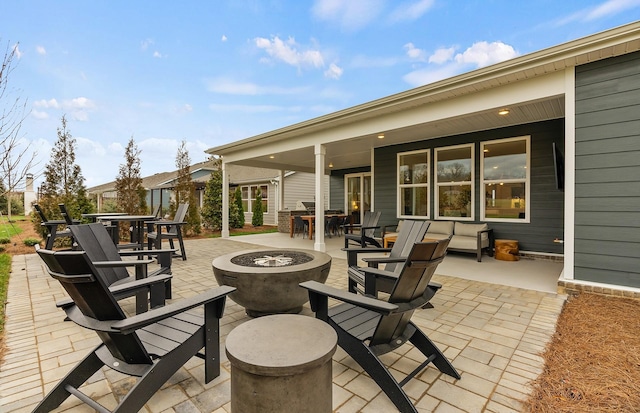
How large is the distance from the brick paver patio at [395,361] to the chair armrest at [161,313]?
560 mm

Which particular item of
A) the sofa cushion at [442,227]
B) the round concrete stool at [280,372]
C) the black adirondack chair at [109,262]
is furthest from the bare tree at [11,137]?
the sofa cushion at [442,227]

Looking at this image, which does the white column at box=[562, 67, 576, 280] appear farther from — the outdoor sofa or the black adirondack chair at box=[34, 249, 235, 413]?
the black adirondack chair at box=[34, 249, 235, 413]

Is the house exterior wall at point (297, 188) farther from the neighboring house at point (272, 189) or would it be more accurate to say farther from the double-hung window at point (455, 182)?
the double-hung window at point (455, 182)

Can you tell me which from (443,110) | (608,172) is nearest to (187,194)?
(443,110)

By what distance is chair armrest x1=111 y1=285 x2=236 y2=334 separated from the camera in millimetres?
1346

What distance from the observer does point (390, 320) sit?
169 cm

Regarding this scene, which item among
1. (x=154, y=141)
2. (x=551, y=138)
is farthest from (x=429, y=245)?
(x=154, y=141)

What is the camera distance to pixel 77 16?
664 cm

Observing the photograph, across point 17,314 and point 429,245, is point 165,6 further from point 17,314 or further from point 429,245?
point 429,245

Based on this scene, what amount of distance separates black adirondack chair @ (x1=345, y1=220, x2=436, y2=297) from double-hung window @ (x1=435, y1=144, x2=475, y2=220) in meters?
4.09

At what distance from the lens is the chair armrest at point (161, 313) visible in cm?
135

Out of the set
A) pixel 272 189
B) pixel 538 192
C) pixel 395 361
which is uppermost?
pixel 272 189

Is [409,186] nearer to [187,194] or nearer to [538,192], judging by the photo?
[538,192]

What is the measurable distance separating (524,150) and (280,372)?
6875mm
